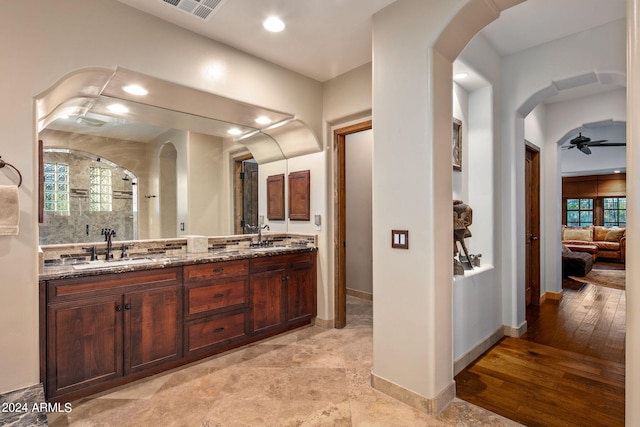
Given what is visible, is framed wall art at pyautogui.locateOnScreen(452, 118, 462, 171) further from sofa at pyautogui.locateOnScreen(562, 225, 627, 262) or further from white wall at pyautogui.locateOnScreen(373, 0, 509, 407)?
sofa at pyautogui.locateOnScreen(562, 225, 627, 262)

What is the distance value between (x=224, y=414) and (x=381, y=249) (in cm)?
150

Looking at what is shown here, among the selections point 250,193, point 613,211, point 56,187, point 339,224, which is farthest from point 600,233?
point 56,187

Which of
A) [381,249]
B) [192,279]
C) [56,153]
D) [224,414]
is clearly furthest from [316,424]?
[56,153]

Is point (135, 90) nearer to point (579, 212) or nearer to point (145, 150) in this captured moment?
point (145, 150)

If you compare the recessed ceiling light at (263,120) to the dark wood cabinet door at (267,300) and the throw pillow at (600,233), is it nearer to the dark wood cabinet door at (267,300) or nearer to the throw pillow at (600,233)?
the dark wood cabinet door at (267,300)

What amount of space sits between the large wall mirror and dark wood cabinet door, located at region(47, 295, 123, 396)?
710mm

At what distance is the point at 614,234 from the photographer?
8.64 meters

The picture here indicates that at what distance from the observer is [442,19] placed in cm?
205

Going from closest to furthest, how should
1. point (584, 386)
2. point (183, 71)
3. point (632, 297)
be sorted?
point (632, 297), point (584, 386), point (183, 71)

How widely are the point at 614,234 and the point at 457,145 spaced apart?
846cm

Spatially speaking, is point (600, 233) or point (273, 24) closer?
point (273, 24)

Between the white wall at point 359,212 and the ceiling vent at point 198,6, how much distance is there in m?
2.92

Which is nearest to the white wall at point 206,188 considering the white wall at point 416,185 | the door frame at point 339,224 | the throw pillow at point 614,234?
the door frame at point 339,224

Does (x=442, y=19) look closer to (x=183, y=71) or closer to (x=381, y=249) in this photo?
(x=381, y=249)
